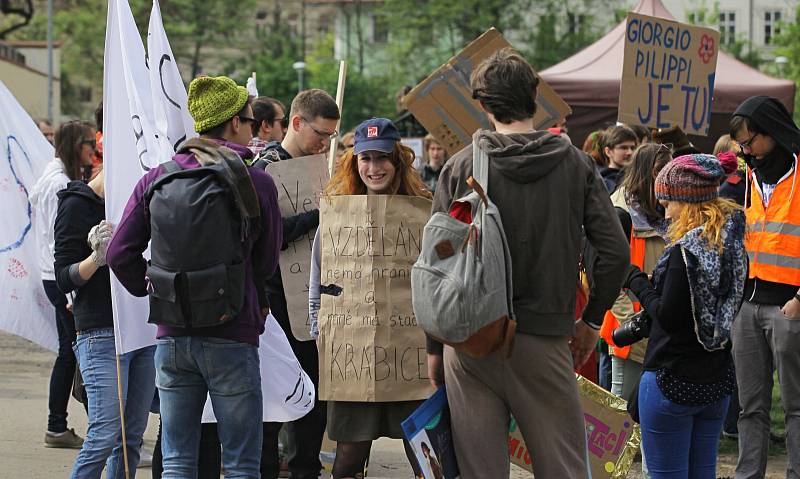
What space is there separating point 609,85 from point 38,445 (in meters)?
9.83

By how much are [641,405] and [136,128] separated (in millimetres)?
2552

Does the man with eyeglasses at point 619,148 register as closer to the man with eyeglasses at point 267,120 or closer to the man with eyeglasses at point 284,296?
the man with eyeglasses at point 267,120

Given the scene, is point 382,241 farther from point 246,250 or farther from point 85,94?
point 85,94

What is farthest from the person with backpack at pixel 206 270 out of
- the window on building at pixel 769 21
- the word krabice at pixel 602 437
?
the window on building at pixel 769 21

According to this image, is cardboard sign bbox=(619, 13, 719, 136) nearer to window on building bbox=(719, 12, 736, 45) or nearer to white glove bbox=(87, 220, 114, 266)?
white glove bbox=(87, 220, 114, 266)

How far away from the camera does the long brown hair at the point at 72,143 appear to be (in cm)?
690

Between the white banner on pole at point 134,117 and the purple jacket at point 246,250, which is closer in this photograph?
the purple jacket at point 246,250

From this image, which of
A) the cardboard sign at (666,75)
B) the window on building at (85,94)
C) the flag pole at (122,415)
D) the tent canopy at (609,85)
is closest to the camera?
the flag pole at (122,415)

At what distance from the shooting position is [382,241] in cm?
540

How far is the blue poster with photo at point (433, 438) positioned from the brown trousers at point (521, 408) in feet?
0.18

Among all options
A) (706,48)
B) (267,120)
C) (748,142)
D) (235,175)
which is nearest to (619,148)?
(706,48)

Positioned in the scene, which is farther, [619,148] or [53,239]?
[619,148]

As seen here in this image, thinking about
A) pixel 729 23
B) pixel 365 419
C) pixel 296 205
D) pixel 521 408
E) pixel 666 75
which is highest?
pixel 729 23

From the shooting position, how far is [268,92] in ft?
212
